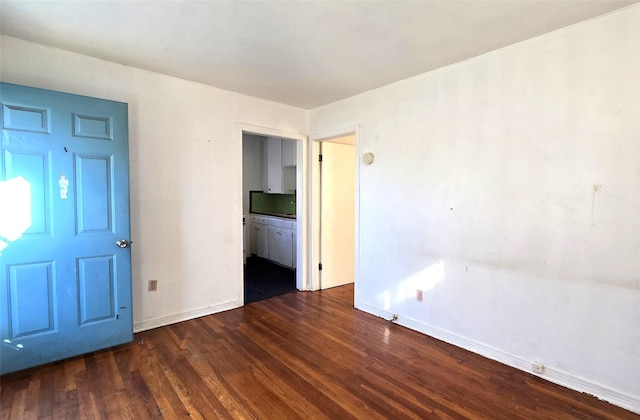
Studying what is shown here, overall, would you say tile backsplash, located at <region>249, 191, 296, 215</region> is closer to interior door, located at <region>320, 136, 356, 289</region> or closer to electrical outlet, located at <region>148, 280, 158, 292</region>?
interior door, located at <region>320, 136, 356, 289</region>

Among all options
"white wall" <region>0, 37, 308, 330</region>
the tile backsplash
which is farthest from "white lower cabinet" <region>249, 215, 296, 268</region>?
"white wall" <region>0, 37, 308, 330</region>

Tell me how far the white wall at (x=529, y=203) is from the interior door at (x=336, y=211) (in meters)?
1.13

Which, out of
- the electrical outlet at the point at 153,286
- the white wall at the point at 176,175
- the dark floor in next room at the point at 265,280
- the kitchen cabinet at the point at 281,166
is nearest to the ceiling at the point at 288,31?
the white wall at the point at 176,175

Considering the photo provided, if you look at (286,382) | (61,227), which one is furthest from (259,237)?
(286,382)

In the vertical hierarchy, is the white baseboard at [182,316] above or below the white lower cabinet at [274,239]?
below

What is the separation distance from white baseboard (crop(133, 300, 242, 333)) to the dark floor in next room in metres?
0.28

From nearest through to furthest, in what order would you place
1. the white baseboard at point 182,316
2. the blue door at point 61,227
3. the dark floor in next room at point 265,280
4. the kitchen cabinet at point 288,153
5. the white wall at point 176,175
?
the blue door at point 61,227 < the white wall at point 176,175 < the white baseboard at point 182,316 < the dark floor in next room at point 265,280 < the kitchen cabinet at point 288,153

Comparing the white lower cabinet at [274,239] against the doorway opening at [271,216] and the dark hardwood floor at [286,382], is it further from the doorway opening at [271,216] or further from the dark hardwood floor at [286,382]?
the dark hardwood floor at [286,382]

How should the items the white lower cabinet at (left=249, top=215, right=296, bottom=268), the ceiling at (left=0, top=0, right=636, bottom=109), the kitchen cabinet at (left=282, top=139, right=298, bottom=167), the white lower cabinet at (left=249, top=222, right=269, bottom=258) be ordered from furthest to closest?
the white lower cabinet at (left=249, top=222, right=269, bottom=258), the kitchen cabinet at (left=282, top=139, right=298, bottom=167), the white lower cabinet at (left=249, top=215, right=296, bottom=268), the ceiling at (left=0, top=0, right=636, bottom=109)

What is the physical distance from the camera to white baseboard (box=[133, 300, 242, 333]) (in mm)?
2895

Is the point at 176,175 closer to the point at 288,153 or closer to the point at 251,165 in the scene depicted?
the point at 288,153

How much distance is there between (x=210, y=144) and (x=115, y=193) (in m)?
1.05

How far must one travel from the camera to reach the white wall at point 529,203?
1900 millimetres

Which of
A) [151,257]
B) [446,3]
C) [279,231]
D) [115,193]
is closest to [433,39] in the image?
[446,3]
